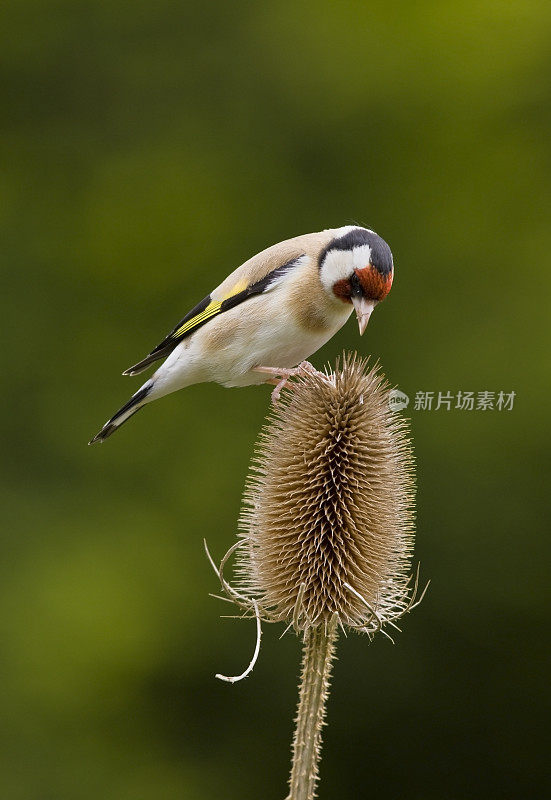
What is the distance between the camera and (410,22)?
7312 millimetres

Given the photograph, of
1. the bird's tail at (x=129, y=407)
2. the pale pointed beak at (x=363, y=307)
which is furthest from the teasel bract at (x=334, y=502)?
the bird's tail at (x=129, y=407)

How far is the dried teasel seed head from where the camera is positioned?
337cm

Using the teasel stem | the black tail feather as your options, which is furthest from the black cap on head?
the teasel stem

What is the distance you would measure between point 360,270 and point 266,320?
19.2 inches

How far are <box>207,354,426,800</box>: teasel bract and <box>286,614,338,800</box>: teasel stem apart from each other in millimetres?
88

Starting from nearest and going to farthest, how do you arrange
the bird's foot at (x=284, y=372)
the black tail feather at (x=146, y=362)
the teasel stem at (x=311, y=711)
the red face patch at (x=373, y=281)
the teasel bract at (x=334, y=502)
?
the teasel stem at (x=311, y=711)
the red face patch at (x=373, y=281)
the teasel bract at (x=334, y=502)
the bird's foot at (x=284, y=372)
the black tail feather at (x=146, y=362)

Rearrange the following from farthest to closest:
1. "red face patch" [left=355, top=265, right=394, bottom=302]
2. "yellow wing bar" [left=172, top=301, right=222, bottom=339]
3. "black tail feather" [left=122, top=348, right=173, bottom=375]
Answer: "yellow wing bar" [left=172, top=301, right=222, bottom=339]
"black tail feather" [left=122, top=348, right=173, bottom=375]
"red face patch" [left=355, top=265, right=394, bottom=302]

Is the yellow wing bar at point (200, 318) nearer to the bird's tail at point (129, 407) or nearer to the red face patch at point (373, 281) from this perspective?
the bird's tail at point (129, 407)

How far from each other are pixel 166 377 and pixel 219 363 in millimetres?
202

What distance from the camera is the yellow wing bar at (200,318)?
3768 mm

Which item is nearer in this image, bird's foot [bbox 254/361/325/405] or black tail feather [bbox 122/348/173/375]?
bird's foot [bbox 254/361/325/405]

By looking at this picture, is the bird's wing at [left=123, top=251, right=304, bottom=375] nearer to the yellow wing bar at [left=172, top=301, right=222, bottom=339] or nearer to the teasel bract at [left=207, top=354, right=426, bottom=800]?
the yellow wing bar at [left=172, top=301, right=222, bottom=339]

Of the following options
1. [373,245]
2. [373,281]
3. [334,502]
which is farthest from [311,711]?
[373,245]

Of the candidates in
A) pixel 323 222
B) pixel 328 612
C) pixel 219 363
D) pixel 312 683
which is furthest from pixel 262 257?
pixel 323 222
